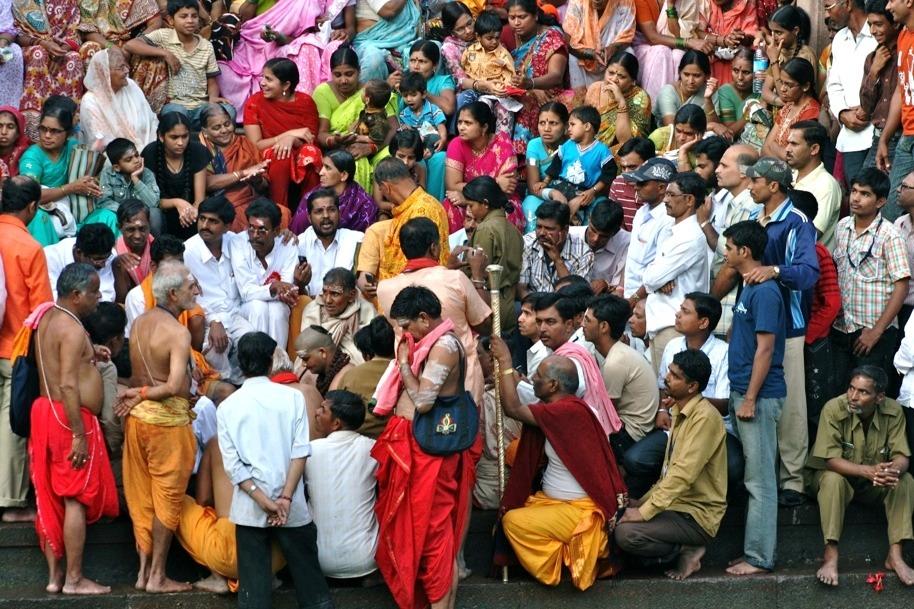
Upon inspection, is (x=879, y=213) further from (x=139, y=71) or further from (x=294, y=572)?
(x=139, y=71)

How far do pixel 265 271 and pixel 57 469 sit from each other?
243 centimetres

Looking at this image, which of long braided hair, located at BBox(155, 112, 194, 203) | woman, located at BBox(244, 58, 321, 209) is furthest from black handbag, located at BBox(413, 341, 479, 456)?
woman, located at BBox(244, 58, 321, 209)

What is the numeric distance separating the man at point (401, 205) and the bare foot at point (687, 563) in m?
2.41

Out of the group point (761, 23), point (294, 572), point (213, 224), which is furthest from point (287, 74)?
point (294, 572)

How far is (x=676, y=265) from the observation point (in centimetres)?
1009

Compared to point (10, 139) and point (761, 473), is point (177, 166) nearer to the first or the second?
point (10, 139)

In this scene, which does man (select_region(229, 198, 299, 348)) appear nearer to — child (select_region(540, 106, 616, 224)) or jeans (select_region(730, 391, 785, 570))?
child (select_region(540, 106, 616, 224))

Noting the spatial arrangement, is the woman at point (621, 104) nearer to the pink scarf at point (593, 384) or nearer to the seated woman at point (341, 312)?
the seated woman at point (341, 312)

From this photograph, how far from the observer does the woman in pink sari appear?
42.8 feet

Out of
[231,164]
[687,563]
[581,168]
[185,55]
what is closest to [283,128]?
[231,164]

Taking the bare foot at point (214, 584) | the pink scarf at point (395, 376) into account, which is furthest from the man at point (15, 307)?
the pink scarf at point (395, 376)

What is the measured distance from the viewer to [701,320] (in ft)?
31.3

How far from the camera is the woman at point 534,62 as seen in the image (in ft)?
42.3

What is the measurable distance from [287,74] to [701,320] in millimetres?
4301
